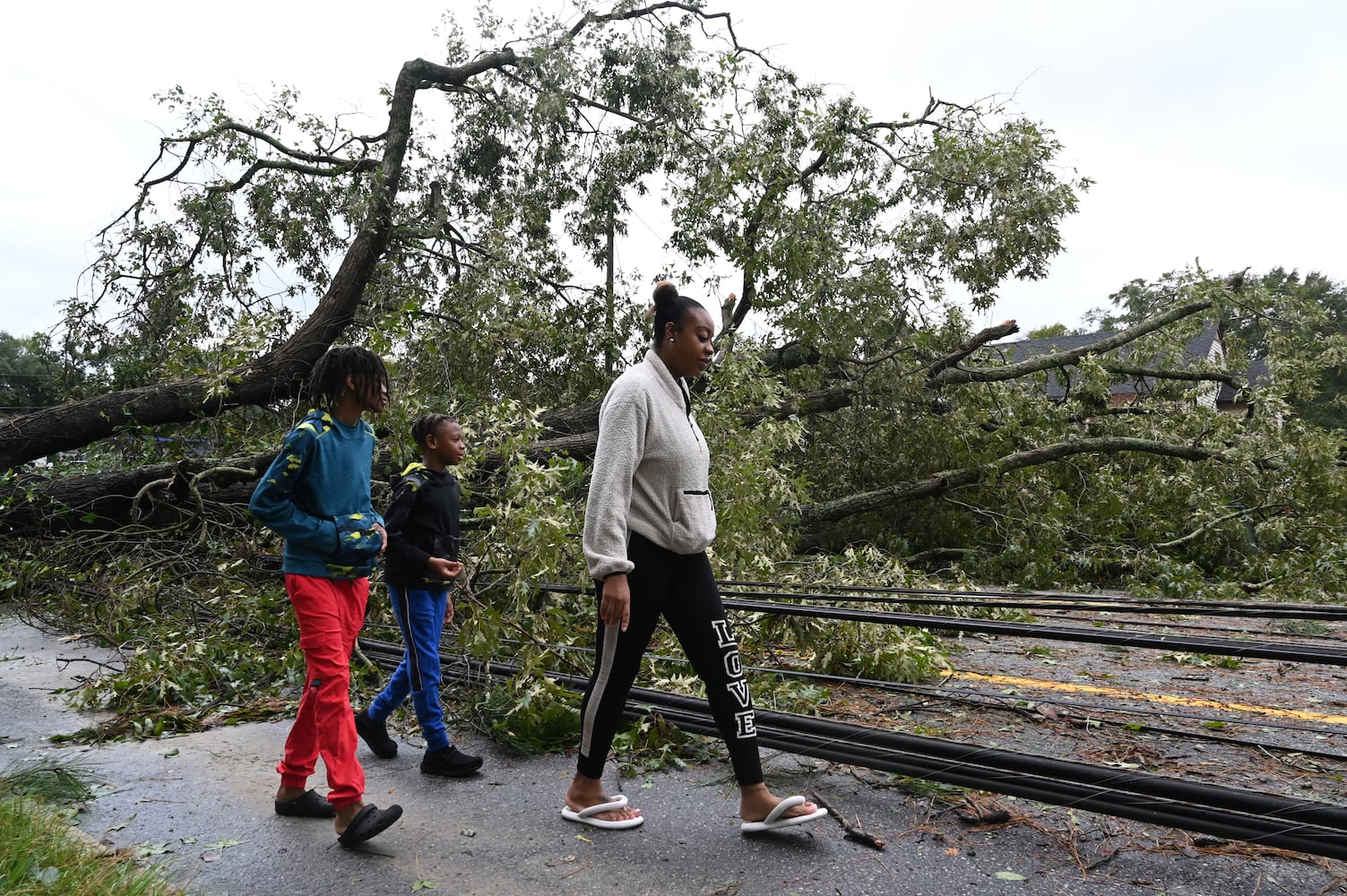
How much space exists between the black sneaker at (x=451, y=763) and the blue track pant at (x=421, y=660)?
3cm

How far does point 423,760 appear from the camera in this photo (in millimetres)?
3594

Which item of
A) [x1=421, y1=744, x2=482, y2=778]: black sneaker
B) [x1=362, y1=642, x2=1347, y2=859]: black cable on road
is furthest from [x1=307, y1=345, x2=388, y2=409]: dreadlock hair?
[x1=362, y1=642, x2=1347, y2=859]: black cable on road

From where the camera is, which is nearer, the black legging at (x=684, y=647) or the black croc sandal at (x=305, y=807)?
the black legging at (x=684, y=647)

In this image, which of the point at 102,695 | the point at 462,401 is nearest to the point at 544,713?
the point at 102,695

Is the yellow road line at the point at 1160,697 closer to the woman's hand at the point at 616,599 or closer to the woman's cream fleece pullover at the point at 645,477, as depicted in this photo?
the woman's cream fleece pullover at the point at 645,477

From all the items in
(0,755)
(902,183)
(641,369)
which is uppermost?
(902,183)

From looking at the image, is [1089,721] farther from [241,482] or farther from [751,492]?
[241,482]

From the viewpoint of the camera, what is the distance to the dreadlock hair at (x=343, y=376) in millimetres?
3051

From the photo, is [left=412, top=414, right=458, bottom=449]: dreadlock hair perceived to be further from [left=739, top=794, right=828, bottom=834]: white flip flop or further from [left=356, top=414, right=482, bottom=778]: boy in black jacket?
[left=739, top=794, right=828, bottom=834]: white flip flop

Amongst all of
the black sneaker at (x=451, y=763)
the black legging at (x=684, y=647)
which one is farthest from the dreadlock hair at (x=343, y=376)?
the black sneaker at (x=451, y=763)

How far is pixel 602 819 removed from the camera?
9.73 ft

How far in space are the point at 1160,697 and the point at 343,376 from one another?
415cm

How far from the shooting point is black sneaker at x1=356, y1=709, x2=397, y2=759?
12.4 ft

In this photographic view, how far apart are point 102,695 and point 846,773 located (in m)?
3.91
